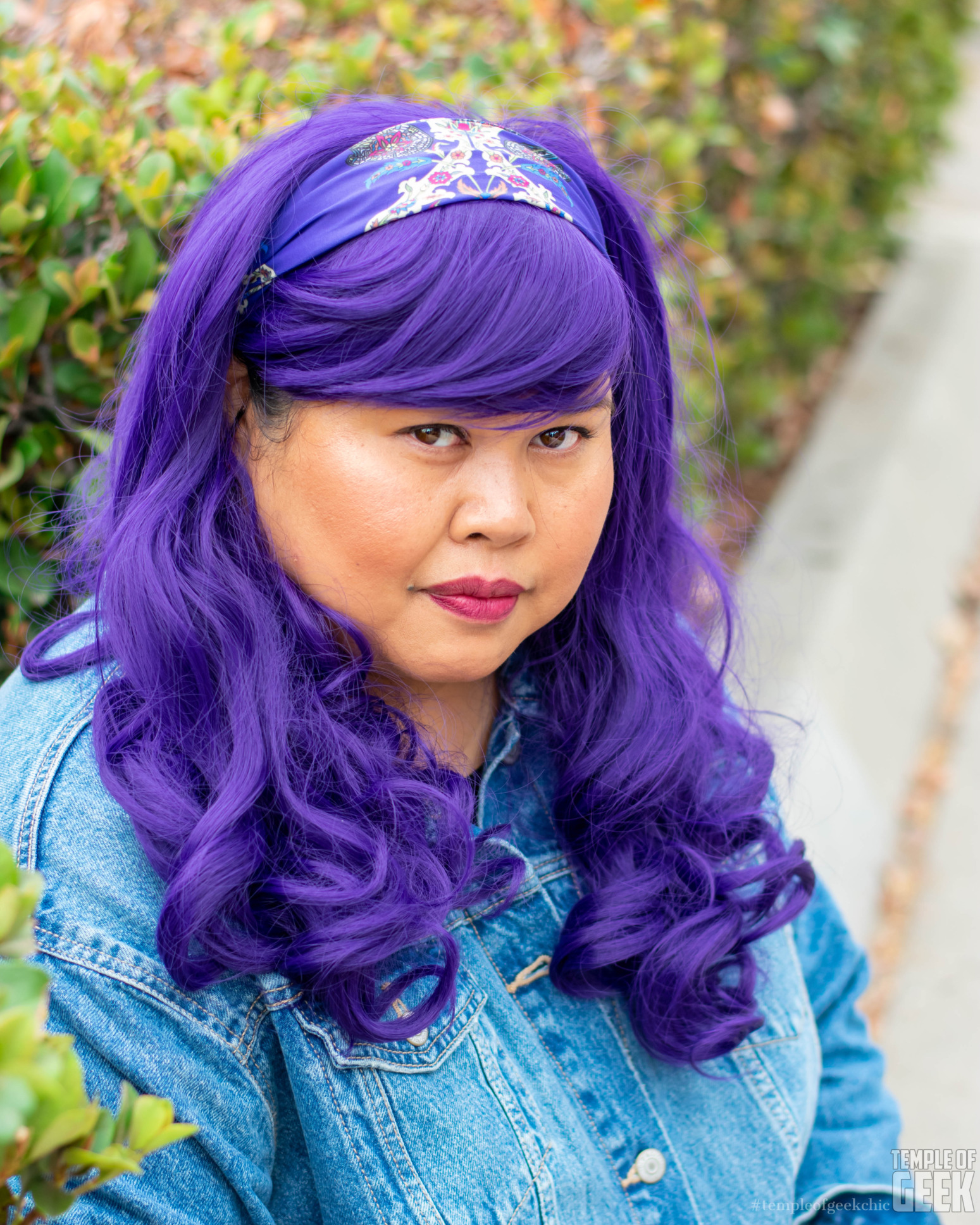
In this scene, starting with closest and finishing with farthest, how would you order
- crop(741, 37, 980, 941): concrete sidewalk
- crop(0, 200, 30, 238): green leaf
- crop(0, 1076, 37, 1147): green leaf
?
1. crop(0, 1076, 37, 1147): green leaf
2. crop(0, 200, 30, 238): green leaf
3. crop(741, 37, 980, 941): concrete sidewalk

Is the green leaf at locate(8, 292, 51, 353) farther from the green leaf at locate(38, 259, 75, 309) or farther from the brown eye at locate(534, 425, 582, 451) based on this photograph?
the brown eye at locate(534, 425, 582, 451)

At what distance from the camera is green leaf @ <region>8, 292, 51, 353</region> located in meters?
1.59

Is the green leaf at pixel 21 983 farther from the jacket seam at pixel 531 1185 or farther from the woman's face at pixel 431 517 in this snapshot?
the jacket seam at pixel 531 1185

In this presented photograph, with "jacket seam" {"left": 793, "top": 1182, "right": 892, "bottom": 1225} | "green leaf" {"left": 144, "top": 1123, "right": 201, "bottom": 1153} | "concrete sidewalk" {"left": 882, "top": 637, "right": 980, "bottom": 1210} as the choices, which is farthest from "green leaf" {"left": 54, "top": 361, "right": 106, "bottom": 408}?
"concrete sidewalk" {"left": 882, "top": 637, "right": 980, "bottom": 1210}

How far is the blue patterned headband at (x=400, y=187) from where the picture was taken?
118cm

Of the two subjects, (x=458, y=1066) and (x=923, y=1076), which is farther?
(x=923, y=1076)

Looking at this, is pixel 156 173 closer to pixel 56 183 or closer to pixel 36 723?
pixel 56 183

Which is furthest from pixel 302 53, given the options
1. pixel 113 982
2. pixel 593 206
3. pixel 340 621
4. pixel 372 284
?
pixel 113 982

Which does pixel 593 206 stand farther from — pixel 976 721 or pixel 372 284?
pixel 976 721

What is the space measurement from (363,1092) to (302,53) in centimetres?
191

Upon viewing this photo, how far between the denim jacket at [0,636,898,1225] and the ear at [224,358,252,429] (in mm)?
346

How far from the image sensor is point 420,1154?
1.23m

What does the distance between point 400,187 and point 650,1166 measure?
1.23 m

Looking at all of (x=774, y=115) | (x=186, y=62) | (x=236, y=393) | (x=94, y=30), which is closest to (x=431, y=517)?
(x=236, y=393)
